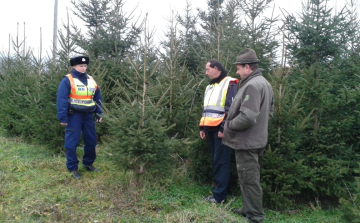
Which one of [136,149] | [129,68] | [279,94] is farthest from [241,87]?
[129,68]

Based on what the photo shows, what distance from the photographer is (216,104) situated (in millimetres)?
4789

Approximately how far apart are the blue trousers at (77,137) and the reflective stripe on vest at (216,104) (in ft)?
7.37

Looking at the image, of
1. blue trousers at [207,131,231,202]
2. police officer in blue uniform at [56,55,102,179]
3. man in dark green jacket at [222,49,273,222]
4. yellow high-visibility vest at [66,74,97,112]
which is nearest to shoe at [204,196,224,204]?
blue trousers at [207,131,231,202]

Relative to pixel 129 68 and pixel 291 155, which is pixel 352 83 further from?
pixel 129 68

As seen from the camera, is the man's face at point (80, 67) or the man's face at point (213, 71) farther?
the man's face at point (80, 67)

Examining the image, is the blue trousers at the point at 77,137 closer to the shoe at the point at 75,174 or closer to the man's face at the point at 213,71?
the shoe at the point at 75,174

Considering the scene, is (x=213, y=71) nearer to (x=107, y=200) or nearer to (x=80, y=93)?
(x=80, y=93)

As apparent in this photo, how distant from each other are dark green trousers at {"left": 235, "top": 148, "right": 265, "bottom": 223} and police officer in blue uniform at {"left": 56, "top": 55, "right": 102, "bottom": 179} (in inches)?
106

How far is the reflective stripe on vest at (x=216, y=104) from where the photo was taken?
4.76 metres

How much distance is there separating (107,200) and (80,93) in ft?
6.69

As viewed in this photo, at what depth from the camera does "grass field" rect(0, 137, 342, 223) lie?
13.4 feet

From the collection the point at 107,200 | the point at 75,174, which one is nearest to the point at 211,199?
the point at 107,200

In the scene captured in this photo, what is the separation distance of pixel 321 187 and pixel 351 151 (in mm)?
928

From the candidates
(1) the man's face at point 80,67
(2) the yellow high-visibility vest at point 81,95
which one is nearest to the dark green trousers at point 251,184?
(2) the yellow high-visibility vest at point 81,95
